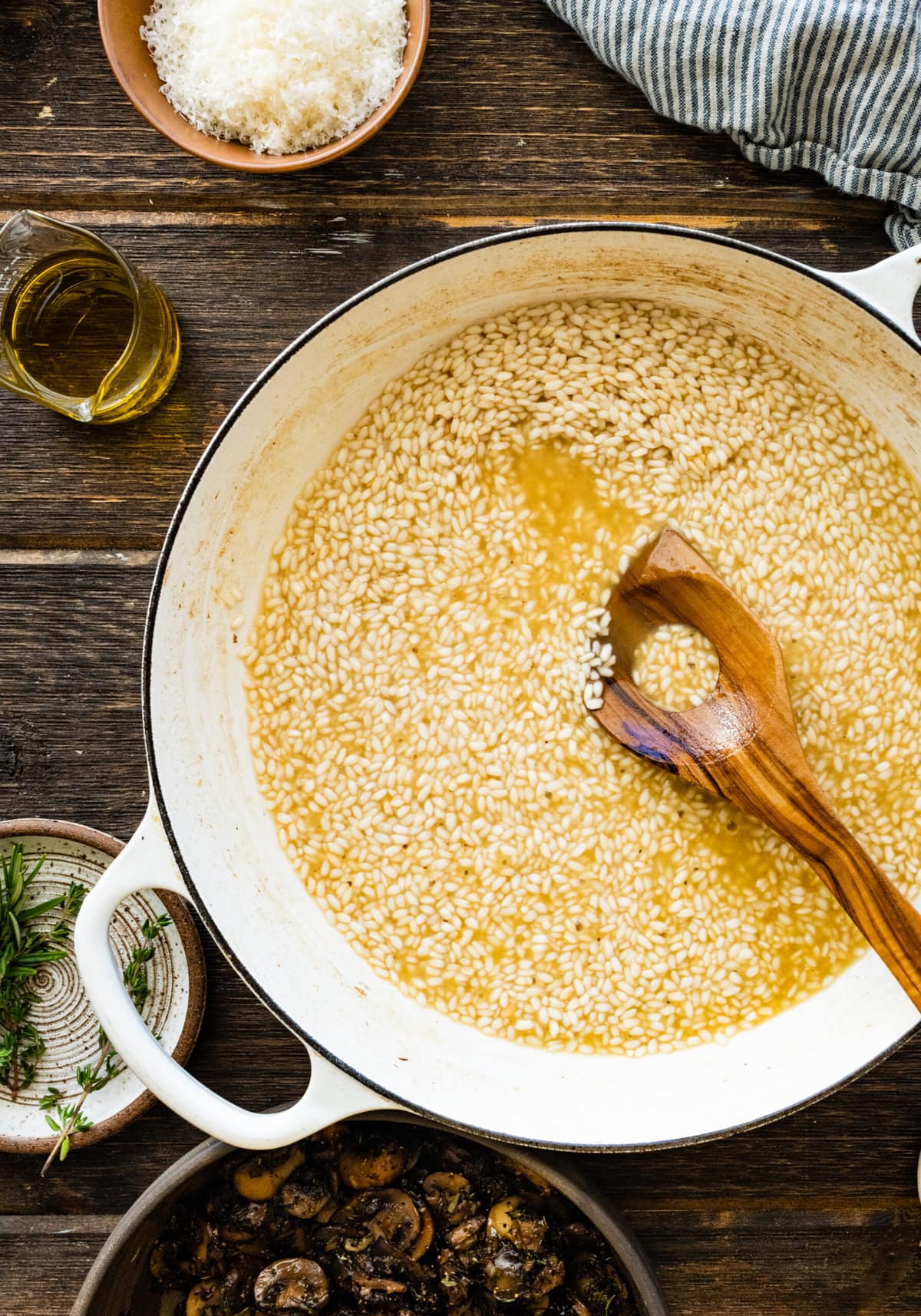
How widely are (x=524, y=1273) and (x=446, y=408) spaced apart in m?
1.38

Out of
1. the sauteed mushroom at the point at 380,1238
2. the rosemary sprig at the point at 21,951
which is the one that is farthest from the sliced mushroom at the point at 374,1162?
the rosemary sprig at the point at 21,951

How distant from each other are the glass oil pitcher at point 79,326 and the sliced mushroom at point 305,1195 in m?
1.27

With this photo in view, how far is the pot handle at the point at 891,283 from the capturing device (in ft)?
4.61

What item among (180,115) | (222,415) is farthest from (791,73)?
(222,415)

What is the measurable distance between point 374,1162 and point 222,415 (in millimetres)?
1241

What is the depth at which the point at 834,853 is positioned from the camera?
1476 millimetres

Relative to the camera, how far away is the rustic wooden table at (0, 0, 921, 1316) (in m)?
1.62

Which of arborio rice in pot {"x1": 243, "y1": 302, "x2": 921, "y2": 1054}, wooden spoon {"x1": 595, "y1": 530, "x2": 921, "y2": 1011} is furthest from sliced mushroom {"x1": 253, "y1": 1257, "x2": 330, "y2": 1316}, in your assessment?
wooden spoon {"x1": 595, "y1": 530, "x2": 921, "y2": 1011}

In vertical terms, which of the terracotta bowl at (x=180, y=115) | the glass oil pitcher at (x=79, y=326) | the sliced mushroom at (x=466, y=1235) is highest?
the terracotta bowl at (x=180, y=115)

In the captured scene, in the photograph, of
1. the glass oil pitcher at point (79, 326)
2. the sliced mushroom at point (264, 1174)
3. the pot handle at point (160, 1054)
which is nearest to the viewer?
the pot handle at point (160, 1054)

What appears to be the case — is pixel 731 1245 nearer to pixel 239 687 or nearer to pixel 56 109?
pixel 239 687

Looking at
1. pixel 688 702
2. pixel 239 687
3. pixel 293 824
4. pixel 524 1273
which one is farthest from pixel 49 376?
pixel 524 1273

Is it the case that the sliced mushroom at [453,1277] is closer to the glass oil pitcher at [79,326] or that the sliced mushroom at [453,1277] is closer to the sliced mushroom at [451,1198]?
the sliced mushroom at [451,1198]

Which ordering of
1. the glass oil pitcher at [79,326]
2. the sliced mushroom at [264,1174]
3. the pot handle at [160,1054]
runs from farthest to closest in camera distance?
the sliced mushroom at [264,1174]
the glass oil pitcher at [79,326]
the pot handle at [160,1054]
